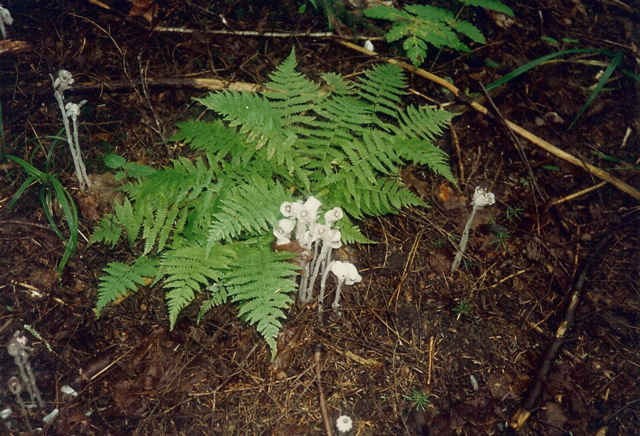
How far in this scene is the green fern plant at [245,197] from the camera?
2670 mm

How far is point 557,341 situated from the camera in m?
3.05

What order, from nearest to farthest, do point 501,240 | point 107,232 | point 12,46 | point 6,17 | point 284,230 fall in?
point 284,230
point 107,232
point 501,240
point 6,17
point 12,46

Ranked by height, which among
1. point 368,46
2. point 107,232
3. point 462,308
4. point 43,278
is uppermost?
point 368,46

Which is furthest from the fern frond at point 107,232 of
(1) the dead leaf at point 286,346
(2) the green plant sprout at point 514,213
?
(2) the green plant sprout at point 514,213

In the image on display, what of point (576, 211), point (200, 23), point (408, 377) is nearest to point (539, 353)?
point (408, 377)

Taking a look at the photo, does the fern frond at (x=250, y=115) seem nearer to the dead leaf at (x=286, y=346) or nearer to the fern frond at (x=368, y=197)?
the fern frond at (x=368, y=197)

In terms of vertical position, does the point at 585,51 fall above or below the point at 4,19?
below

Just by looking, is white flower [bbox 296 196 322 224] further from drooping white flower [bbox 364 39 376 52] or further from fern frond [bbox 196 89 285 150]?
drooping white flower [bbox 364 39 376 52]

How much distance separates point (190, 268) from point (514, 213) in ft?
7.78

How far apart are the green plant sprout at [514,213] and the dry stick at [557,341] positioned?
0.54m

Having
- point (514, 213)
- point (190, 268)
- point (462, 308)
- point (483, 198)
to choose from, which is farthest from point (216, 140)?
point (514, 213)

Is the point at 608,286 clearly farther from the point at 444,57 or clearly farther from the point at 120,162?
the point at 120,162

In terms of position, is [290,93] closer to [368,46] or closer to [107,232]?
[368,46]

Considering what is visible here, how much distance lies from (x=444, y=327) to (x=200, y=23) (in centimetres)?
315
